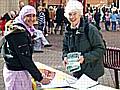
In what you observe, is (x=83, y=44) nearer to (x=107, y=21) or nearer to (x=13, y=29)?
(x=13, y=29)

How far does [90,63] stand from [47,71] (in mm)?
425

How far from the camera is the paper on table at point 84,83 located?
333 centimetres

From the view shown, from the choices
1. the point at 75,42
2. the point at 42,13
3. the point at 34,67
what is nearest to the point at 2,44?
the point at 34,67

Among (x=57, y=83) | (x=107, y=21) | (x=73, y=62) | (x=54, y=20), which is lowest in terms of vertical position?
(x=107, y=21)

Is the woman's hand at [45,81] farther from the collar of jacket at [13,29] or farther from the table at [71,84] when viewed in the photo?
the collar of jacket at [13,29]

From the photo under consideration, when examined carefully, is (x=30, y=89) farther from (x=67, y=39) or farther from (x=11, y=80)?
(x=67, y=39)

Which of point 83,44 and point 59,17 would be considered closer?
point 83,44

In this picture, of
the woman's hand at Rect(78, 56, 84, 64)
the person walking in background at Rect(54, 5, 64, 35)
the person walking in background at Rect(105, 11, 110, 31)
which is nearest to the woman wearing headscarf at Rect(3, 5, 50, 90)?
the woman's hand at Rect(78, 56, 84, 64)

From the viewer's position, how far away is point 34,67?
11.1 ft

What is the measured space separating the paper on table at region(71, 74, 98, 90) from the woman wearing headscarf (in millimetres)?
331

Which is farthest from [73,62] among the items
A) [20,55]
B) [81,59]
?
[20,55]

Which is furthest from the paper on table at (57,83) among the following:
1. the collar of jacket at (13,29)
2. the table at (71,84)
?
the collar of jacket at (13,29)

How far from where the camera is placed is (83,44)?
11.9 ft

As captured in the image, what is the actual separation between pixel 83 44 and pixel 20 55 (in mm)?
641
